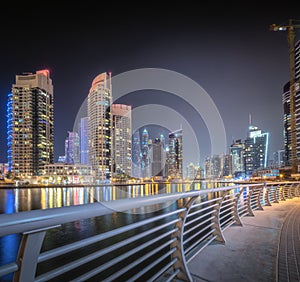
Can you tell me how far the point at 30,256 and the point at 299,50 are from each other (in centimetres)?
13538

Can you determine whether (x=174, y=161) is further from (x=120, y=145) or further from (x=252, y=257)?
(x=252, y=257)

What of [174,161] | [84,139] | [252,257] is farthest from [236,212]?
[84,139]

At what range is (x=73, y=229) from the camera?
47.9 feet

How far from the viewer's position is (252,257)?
3.17 metres

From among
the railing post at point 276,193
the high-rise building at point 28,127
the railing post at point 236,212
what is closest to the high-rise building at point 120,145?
the high-rise building at point 28,127

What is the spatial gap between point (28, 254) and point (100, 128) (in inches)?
5390

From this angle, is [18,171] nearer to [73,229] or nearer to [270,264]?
[73,229]

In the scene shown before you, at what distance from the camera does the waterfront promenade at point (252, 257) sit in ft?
8.58

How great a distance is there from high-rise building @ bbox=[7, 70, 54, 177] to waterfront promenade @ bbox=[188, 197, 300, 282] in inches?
5085

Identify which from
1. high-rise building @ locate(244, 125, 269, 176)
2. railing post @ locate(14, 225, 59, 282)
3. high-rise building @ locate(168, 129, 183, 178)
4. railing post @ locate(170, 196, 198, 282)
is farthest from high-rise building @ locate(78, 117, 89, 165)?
railing post @ locate(14, 225, 59, 282)

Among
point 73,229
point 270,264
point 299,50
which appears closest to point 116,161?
point 299,50

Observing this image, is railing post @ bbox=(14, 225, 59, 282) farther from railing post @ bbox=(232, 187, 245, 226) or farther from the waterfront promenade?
railing post @ bbox=(232, 187, 245, 226)

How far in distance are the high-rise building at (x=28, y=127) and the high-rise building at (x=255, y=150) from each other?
129224mm

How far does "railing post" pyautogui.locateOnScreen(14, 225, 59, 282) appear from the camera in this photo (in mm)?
966
